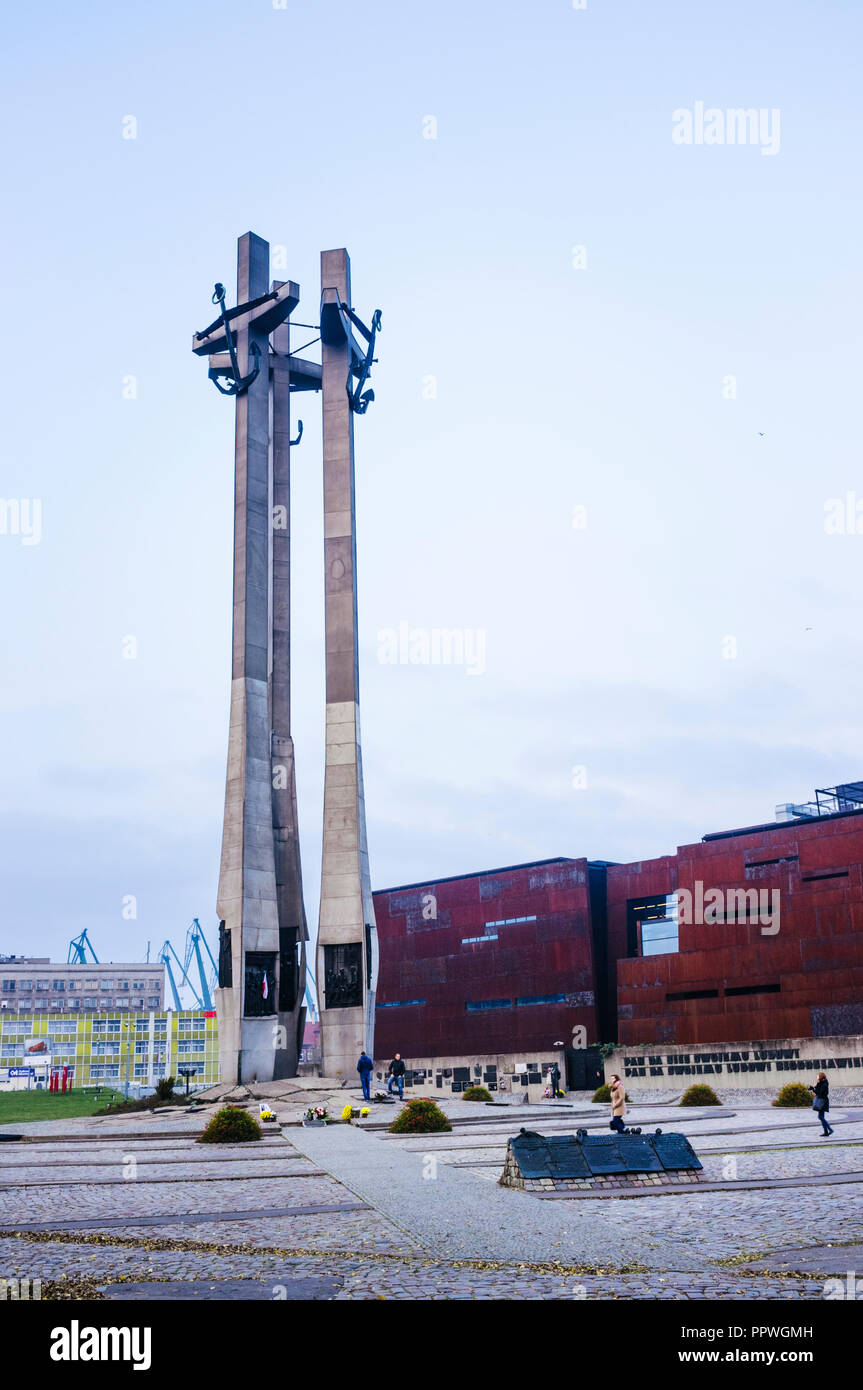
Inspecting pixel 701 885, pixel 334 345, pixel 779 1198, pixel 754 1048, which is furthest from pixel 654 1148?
pixel 701 885

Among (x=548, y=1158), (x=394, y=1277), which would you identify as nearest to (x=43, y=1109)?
(x=548, y=1158)

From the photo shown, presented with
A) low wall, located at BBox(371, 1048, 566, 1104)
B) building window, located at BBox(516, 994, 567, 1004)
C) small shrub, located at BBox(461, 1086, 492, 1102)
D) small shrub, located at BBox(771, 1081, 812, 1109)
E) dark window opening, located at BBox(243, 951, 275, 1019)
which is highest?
dark window opening, located at BBox(243, 951, 275, 1019)

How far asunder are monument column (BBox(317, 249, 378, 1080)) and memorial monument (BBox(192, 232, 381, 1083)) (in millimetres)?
52

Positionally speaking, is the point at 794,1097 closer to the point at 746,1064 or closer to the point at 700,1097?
the point at 700,1097

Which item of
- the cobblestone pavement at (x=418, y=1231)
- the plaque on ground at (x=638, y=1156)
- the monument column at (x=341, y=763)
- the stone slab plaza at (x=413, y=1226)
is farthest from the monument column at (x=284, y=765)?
the plaque on ground at (x=638, y=1156)

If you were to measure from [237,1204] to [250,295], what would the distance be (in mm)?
41658

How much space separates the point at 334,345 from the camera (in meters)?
49.7

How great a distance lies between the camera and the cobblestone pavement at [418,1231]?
361 inches

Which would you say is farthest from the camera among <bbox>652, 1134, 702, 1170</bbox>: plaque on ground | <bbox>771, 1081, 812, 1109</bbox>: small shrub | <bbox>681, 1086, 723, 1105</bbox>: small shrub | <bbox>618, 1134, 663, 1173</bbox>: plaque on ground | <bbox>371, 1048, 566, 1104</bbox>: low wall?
<bbox>371, 1048, 566, 1104</bbox>: low wall

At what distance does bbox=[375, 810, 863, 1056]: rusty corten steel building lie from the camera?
5456 centimetres

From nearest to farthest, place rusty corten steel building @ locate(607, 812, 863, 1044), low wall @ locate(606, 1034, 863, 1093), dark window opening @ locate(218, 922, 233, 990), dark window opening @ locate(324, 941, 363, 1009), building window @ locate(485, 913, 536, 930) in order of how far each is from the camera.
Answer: dark window opening @ locate(218, 922, 233, 990), dark window opening @ locate(324, 941, 363, 1009), low wall @ locate(606, 1034, 863, 1093), rusty corten steel building @ locate(607, 812, 863, 1044), building window @ locate(485, 913, 536, 930)

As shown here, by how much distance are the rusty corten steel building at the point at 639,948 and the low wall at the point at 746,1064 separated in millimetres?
5223

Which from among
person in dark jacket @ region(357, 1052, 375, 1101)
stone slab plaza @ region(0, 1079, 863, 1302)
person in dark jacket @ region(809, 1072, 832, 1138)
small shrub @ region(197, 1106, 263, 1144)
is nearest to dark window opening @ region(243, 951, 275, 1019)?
person in dark jacket @ region(357, 1052, 375, 1101)

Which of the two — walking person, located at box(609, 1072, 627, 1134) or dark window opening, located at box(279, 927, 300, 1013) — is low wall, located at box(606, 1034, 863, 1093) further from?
walking person, located at box(609, 1072, 627, 1134)
